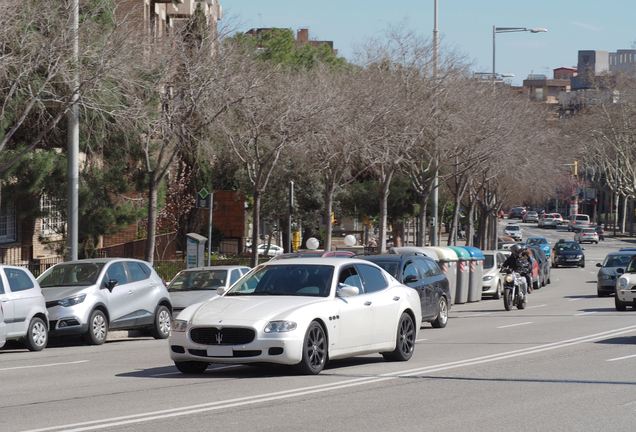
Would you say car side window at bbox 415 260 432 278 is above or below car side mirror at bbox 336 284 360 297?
below

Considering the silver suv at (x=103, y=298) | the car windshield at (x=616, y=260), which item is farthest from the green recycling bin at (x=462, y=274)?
the silver suv at (x=103, y=298)

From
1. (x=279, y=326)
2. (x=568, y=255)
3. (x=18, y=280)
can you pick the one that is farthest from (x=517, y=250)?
(x=568, y=255)

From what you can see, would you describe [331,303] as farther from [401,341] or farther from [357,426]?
[357,426]

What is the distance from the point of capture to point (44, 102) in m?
18.2

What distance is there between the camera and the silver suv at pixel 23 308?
46.0 ft

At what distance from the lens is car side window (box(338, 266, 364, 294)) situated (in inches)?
440

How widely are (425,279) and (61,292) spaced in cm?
738

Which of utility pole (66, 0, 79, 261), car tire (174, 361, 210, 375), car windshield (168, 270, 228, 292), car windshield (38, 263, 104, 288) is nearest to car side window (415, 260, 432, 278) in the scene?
car windshield (168, 270, 228, 292)

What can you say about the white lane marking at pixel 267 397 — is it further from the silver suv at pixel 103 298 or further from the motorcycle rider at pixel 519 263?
the motorcycle rider at pixel 519 263

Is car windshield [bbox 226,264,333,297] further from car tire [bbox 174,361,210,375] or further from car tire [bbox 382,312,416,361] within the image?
car tire [bbox 382,312,416,361]

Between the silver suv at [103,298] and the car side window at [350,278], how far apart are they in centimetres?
617

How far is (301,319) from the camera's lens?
9.91 meters

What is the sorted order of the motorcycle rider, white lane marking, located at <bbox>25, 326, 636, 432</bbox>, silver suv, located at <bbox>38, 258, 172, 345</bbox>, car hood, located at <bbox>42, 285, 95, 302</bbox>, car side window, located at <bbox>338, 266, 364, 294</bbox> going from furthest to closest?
the motorcycle rider < car hood, located at <bbox>42, 285, 95, 302</bbox> < silver suv, located at <bbox>38, 258, 172, 345</bbox> < car side window, located at <bbox>338, 266, 364, 294</bbox> < white lane marking, located at <bbox>25, 326, 636, 432</bbox>

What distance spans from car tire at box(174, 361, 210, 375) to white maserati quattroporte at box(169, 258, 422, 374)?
0.04ft
